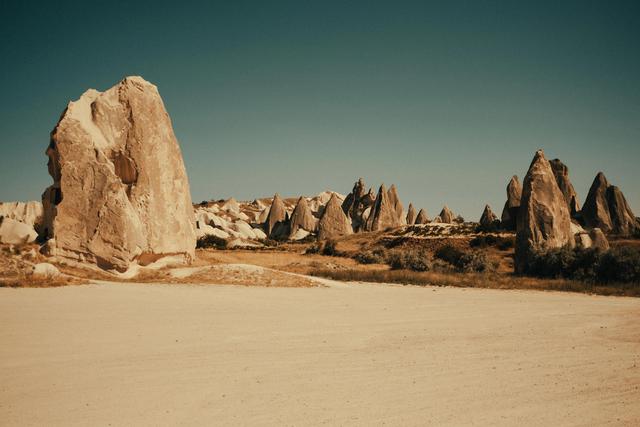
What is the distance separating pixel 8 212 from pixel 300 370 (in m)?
37.2

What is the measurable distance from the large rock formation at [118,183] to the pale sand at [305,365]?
433 cm

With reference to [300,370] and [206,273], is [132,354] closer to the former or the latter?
[300,370]

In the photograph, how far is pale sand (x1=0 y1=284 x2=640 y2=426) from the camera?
353 cm

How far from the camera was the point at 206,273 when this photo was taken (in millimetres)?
13781

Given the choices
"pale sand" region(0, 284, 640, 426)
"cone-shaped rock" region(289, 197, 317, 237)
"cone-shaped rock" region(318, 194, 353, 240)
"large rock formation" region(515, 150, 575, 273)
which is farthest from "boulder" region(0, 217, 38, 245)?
"cone-shaped rock" region(289, 197, 317, 237)

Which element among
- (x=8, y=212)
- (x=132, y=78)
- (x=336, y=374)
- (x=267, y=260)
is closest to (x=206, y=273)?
(x=132, y=78)

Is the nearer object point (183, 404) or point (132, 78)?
point (183, 404)

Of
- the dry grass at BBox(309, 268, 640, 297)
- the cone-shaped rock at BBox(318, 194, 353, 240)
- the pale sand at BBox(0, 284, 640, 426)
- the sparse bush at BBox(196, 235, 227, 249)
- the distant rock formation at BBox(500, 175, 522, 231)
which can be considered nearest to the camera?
the pale sand at BBox(0, 284, 640, 426)

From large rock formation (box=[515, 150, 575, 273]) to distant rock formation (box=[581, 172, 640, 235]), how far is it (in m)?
26.3

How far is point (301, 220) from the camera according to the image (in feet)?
177

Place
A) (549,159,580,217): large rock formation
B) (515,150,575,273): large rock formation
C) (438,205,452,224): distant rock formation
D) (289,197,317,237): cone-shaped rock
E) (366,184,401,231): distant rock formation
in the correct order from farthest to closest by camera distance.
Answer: (438,205,452,224): distant rock formation
(289,197,317,237): cone-shaped rock
(366,184,401,231): distant rock formation
(549,159,580,217): large rock formation
(515,150,575,273): large rock formation

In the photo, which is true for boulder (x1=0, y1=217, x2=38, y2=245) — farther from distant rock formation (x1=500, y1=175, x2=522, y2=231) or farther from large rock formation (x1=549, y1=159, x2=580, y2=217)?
large rock formation (x1=549, y1=159, x2=580, y2=217)

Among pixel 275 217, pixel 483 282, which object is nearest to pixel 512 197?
pixel 483 282

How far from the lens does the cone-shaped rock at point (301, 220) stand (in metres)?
53.5
